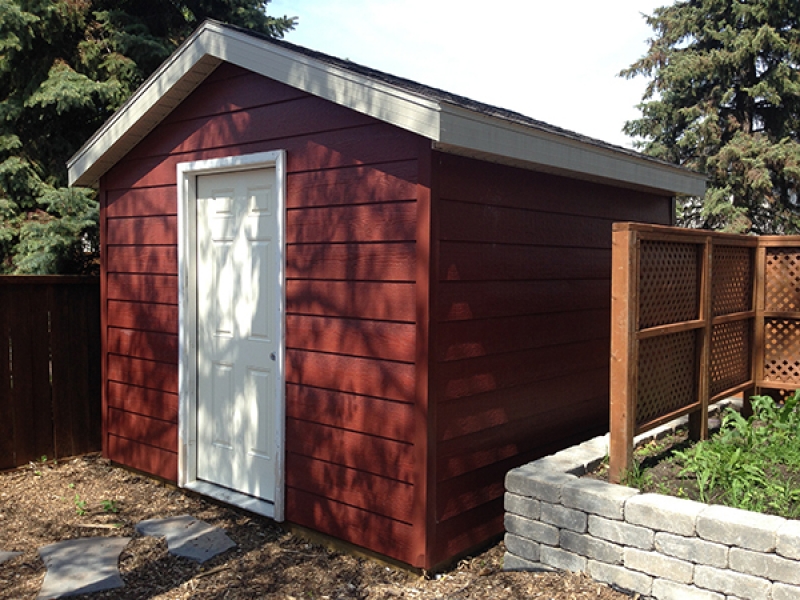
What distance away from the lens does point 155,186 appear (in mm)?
5262

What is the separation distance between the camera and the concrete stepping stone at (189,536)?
416 cm

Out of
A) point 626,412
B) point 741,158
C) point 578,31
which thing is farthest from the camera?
point 578,31

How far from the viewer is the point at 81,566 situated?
3.99 meters

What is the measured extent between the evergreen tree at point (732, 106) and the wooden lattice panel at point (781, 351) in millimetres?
10402

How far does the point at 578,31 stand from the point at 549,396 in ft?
75.6

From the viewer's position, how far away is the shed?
3725 mm

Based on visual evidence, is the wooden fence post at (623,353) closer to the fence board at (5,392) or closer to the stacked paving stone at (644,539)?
the stacked paving stone at (644,539)

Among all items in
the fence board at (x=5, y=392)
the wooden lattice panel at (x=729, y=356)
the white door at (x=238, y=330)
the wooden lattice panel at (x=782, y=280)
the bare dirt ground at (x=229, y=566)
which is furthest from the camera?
the fence board at (x=5, y=392)

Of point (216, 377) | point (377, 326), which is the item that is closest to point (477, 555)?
point (377, 326)

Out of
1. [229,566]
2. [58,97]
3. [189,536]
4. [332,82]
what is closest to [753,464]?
[229,566]

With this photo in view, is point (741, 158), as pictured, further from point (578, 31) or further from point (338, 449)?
point (338, 449)

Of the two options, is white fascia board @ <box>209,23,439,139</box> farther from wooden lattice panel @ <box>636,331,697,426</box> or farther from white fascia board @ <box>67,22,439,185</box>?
wooden lattice panel @ <box>636,331,697,426</box>

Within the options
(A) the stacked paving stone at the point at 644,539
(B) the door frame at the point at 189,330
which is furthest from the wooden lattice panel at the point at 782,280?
(B) the door frame at the point at 189,330

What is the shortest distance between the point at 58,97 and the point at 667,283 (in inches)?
307
